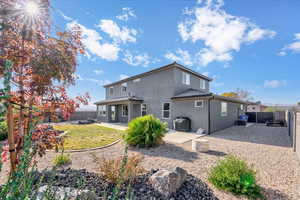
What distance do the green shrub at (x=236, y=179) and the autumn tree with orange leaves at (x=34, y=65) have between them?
3457 millimetres

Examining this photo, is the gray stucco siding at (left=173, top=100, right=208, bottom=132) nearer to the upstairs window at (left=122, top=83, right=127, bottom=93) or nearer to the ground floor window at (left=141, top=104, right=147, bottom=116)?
the ground floor window at (left=141, top=104, right=147, bottom=116)

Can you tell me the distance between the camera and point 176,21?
958 centimetres

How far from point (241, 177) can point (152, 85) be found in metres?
11.3

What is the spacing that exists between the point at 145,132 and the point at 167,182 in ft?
11.6

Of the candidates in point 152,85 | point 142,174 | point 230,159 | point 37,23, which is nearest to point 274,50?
point 152,85

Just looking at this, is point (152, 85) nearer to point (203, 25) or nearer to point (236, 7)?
point (203, 25)

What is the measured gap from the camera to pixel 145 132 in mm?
6074

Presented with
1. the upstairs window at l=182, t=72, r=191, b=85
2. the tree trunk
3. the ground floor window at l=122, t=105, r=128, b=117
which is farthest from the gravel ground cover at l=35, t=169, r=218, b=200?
the ground floor window at l=122, t=105, r=128, b=117

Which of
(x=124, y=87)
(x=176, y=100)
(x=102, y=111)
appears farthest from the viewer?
(x=102, y=111)

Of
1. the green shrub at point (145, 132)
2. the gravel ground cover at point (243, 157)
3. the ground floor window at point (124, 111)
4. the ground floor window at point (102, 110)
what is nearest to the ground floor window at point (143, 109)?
the ground floor window at point (124, 111)

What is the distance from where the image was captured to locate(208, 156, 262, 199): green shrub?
2719mm

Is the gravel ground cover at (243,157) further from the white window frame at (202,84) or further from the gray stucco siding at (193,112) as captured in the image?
the white window frame at (202,84)

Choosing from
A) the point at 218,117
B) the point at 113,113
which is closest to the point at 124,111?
the point at 113,113

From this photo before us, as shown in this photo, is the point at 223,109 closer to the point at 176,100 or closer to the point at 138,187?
the point at 176,100
